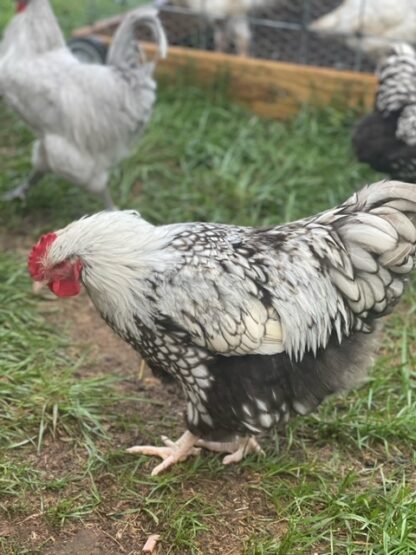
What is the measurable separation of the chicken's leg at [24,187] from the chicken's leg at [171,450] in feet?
7.68

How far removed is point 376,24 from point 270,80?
103 centimetres

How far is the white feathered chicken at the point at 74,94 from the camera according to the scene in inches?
185

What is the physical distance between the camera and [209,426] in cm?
310

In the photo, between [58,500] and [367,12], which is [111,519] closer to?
[58,500]

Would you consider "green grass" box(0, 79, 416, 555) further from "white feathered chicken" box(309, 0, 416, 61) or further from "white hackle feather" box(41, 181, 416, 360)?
"white feathered chicken" box(309, 0, 416, 61)

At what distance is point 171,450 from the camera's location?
3279 millimetres

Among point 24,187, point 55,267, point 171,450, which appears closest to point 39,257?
point 55,267

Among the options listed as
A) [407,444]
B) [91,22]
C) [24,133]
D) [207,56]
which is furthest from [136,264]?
[91,22]

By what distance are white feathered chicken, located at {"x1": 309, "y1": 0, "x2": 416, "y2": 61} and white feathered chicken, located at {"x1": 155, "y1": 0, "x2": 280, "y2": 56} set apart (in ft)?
1.97

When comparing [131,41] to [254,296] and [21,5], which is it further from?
[254,296]

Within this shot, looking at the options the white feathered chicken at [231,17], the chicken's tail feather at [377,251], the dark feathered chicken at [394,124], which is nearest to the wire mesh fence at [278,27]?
the white feathered chicken at [231,17]

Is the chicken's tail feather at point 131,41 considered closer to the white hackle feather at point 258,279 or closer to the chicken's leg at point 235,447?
the white hackle feather at point 258,279

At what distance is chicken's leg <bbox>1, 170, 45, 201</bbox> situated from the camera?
5062 mm

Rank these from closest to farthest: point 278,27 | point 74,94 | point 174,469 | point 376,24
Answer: point 174,469, point 74,94, point 376,24, point 278,27
